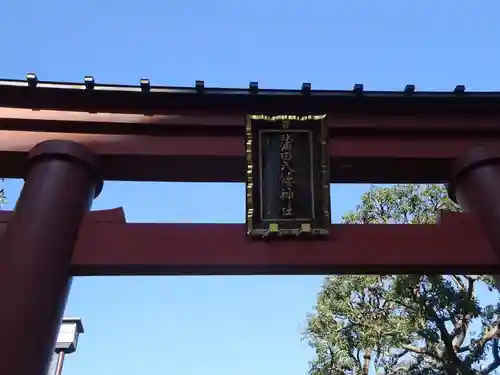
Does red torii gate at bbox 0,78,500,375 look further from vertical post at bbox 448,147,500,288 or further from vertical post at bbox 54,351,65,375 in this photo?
vertical post at bbox 54,351,65,375

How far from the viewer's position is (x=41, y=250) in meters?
4.63

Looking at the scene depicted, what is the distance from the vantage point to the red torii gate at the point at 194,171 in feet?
15.7

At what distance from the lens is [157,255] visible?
487 cm

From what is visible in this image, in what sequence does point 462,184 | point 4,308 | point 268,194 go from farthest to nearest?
point 462,184, point 268,194, point 4,308

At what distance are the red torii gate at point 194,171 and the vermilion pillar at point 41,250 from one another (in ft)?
0.04

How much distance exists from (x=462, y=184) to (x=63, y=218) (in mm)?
4206

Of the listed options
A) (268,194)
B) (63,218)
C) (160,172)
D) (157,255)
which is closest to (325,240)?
(268,194)

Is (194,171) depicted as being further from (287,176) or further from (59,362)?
(59,362)

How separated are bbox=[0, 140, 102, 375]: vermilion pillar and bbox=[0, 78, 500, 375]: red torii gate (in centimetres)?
1

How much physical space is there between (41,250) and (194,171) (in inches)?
76.7

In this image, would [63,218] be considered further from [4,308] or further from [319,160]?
[319,160]

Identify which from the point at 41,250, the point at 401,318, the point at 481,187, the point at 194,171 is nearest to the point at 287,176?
the point at 194,171

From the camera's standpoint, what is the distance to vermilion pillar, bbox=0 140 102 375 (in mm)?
4164

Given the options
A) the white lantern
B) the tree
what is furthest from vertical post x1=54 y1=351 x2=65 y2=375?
the tree
